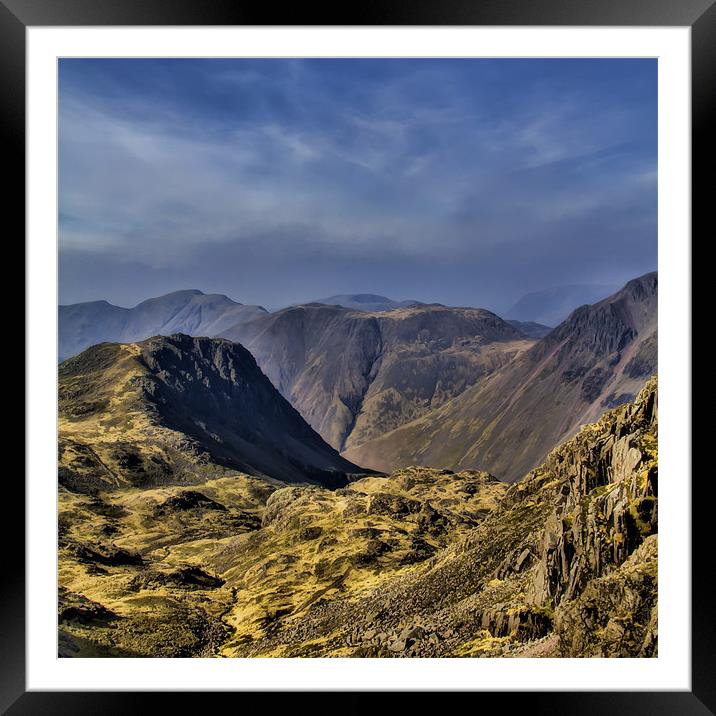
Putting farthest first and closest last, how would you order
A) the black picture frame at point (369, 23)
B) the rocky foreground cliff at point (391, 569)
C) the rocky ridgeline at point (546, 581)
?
the rocky foreground cliff at point (391, 569) → the rocky ridgeline at point (546, 581) → the black picture frame at point (369, 23)

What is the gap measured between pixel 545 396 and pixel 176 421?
82.6m

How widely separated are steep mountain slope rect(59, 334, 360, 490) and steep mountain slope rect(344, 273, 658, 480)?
109ft

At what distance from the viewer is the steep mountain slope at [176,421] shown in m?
82.4

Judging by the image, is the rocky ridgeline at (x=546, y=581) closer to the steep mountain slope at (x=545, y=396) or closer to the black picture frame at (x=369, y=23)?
the black picture frame at (x=369, y=23)

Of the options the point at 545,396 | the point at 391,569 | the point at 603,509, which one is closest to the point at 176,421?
the point at 391,569

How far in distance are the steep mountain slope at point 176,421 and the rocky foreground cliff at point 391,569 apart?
11.5 m

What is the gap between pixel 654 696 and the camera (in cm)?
1233

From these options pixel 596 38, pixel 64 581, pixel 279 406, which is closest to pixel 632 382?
pixel 279 406

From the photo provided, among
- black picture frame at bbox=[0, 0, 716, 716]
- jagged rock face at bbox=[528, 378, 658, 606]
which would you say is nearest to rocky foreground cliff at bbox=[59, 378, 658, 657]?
jagged rock face at bbox=[528, 378, 658, 606]

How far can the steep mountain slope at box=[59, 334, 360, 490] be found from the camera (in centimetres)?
8244

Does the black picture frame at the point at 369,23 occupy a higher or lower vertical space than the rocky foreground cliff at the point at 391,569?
higher

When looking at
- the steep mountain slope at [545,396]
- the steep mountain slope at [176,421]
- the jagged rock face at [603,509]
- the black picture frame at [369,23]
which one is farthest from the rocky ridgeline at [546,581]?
the steep mountain slope at [545,396]

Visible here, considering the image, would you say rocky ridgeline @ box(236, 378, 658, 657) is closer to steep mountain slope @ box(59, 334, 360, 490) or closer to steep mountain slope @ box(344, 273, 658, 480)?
steep mountain slope @ box(59, 334, 360, 490)

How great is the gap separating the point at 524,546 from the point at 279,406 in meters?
115
